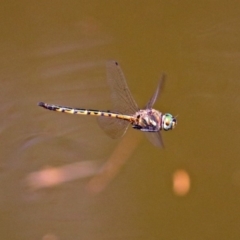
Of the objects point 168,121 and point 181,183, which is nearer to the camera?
point 168,121

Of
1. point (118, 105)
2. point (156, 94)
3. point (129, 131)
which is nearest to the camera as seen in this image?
point (156, 94)

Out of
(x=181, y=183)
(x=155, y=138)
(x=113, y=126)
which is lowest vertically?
(x=181, y=183)

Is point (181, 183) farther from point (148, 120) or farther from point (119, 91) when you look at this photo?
point (119, 91)

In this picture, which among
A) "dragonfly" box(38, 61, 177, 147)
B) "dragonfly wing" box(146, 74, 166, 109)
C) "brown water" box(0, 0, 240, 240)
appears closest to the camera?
"dragonfly wing" box(146, 74, 166, 109)

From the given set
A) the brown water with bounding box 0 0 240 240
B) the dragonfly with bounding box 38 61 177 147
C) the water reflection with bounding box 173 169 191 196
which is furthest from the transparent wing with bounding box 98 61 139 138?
the water reflection with bounding box 173 169 191 196

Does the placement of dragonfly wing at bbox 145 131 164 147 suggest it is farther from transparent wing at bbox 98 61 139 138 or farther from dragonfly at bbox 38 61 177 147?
transparent wing at bbox 98 61 139 138

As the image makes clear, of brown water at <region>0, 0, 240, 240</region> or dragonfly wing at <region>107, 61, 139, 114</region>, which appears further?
brown water at <region>0, 0, 240, 240</region>

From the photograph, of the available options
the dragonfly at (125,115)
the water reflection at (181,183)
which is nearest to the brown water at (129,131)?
the water reflection at (181,183)

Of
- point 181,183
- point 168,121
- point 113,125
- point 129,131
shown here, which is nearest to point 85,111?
point 113,125
